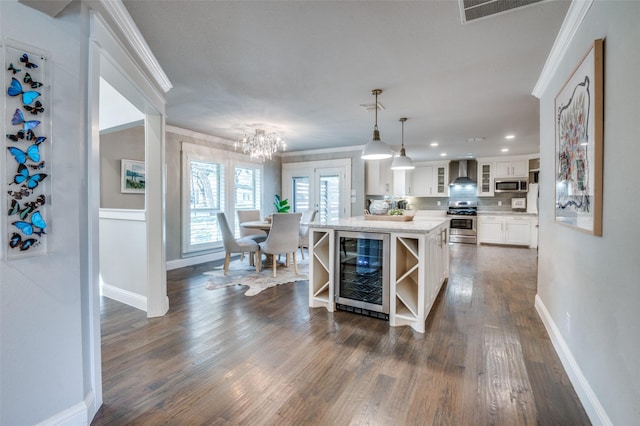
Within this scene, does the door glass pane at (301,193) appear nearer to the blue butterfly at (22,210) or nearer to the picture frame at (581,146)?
the picture frame at (581,146)

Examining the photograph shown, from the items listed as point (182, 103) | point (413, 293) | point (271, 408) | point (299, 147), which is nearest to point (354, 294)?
point (413, 293)

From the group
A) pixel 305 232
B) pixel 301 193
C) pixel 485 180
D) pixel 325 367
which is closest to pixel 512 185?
pixel 485 180

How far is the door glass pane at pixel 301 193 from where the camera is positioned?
21.9 feet

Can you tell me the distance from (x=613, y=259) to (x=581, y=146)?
0.72 meters

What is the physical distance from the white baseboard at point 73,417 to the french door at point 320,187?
4789 mm

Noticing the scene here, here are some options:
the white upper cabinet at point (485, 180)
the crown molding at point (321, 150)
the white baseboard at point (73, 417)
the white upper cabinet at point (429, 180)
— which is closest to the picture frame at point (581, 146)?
the white baseboard at point (73, 417)

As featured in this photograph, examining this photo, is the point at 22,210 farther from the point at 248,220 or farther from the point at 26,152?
the point at 248,220

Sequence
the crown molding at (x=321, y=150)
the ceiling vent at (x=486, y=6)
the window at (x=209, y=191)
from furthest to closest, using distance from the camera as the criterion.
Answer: the crown molding at (x=321, y=150), the window at (x=209, y=191), the ceiling vent at (x=486, y=6)

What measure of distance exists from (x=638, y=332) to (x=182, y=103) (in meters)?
4.20

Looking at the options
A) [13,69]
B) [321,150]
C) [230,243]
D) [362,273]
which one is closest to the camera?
[13,69]

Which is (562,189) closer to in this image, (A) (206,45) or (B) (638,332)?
(B) (638,332)

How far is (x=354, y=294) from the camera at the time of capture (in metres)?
2.88

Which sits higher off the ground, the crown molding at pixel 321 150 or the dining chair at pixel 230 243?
the crown molding at pixel 321 150

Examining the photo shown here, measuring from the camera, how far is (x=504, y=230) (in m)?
7.22
